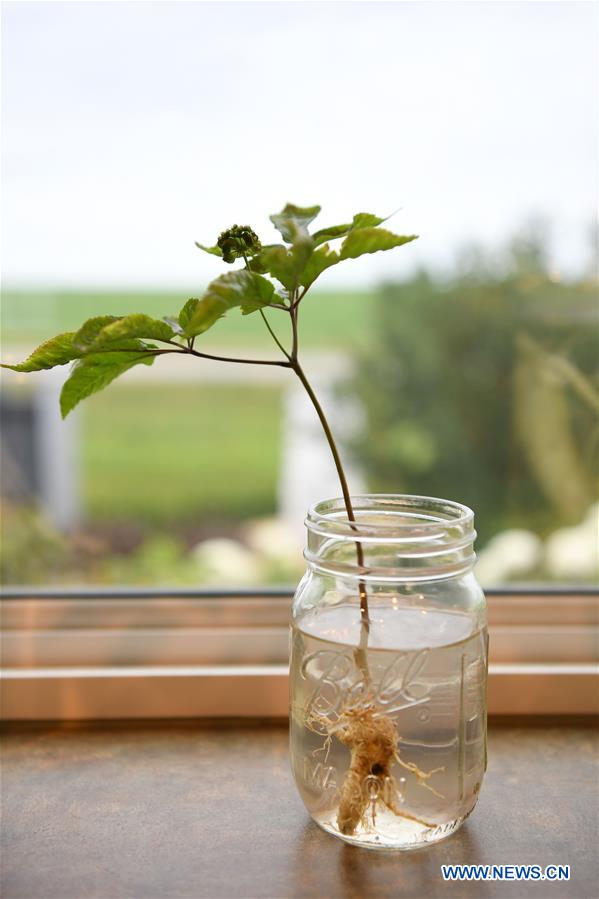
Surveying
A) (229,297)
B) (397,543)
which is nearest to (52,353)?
(229,297)

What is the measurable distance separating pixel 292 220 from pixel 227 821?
0.48m

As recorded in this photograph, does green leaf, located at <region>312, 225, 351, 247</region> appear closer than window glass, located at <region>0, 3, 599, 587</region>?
Yes

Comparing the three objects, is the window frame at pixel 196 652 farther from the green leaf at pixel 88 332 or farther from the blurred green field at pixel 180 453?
the green leaf at pixel 88 332

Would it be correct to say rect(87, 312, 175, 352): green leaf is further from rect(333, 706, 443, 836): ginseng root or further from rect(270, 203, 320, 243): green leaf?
rect(333, 706, 443, 836): ginseng root

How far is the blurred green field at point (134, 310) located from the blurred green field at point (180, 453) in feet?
0.66

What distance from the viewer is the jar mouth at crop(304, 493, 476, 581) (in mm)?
623

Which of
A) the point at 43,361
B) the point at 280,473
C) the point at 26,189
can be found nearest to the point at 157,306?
the point at 26,189

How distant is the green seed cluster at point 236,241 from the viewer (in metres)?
0.56

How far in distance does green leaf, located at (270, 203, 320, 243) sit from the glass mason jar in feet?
0.69

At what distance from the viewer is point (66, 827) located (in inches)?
27.1

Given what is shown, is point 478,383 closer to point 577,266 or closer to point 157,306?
point 577,266

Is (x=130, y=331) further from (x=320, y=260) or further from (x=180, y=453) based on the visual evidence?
(x=180, y=453)

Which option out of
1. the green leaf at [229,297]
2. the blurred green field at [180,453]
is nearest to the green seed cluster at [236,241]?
the green leaf at [229,297]

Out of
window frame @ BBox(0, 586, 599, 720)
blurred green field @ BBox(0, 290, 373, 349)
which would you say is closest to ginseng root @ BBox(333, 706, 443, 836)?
window frame @ BBox(0, 586, 599, 720)
